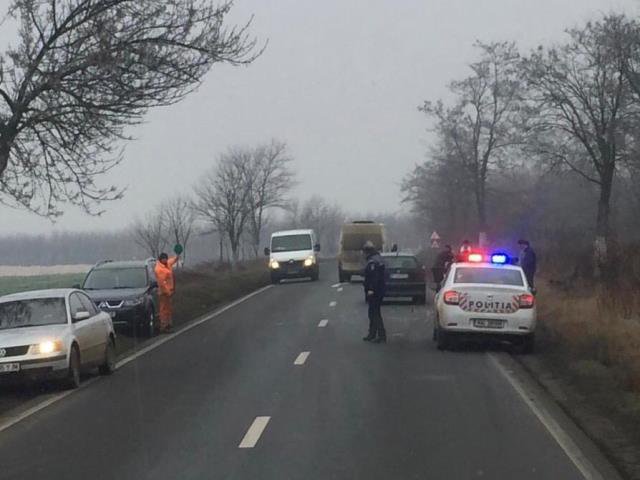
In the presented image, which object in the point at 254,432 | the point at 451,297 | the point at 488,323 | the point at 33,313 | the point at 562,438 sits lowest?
the point at 562,438

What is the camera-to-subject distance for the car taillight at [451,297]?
1930 centimetres

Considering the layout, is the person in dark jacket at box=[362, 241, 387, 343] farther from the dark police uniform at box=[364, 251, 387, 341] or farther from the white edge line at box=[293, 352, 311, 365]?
the white edge line at box=[293, 352, 311, 365]

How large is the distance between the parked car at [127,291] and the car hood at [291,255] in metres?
23.7

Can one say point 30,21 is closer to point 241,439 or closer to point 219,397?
point 219,397

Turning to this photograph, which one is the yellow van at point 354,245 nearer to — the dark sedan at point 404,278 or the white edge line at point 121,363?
the white edge line at point 121,363

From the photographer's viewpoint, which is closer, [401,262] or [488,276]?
[488,276]

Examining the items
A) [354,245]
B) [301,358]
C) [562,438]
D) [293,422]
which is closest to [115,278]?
[301,358]

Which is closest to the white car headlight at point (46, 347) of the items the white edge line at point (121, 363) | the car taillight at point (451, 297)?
the white edge line at point (121, 363)

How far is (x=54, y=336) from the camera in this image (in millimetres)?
15016

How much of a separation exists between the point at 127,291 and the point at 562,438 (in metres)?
14.8

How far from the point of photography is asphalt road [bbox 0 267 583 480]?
30.3 feet

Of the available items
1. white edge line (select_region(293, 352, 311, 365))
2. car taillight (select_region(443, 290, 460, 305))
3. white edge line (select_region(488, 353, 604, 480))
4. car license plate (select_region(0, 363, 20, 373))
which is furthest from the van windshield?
car license plate (select_region(0, 363, 20, 373))

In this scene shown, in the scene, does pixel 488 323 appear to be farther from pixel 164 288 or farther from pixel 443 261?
pixel 443 261

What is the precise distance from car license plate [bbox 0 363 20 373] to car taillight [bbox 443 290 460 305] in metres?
8.01
